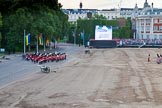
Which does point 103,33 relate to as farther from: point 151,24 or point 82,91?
point 82,91

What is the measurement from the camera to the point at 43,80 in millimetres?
50000

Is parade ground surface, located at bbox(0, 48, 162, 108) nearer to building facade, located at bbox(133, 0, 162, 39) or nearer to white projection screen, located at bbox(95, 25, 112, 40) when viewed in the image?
white projection screen, located at bbox(95, 25, 112, 40)

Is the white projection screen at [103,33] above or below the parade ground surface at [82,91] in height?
above

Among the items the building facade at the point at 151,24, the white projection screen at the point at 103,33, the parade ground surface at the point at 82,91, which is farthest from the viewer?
the building facade at the point at 151,24

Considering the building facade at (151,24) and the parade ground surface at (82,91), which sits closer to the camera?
the parade ground surface at (82,91)

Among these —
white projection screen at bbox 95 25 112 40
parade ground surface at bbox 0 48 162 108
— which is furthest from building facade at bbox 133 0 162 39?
parade ground surface at bbox 0 48 162 108

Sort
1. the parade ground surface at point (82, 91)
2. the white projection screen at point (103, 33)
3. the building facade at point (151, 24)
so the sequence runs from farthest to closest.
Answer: the building facade at point (151, 24) → the white projection screen at point (103, 33) → the parade ground surface at point (82, 91)

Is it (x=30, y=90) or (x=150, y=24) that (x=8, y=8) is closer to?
(x=30, y=90)

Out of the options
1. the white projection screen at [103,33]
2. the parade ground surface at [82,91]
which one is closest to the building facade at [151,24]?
the white projection screen at [103,33]

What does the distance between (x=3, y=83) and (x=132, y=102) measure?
15.8 m

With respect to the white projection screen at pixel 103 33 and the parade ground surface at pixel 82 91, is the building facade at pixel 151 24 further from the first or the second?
the parade ground surface at pixel 82 91

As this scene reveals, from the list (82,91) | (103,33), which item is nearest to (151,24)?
(103,33)

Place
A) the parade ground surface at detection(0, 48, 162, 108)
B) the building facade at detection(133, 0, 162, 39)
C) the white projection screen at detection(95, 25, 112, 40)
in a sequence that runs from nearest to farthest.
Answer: the parade ground surface at detection(0, 48, 162, 108), the white projection screen at detection(95, 25, 112, 40), the building facade at detection(133, 0, 162, 39)

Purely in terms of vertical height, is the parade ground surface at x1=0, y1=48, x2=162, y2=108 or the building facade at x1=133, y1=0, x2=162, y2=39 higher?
the building facade at x1=133, y1=0, x2=162, y2=39
